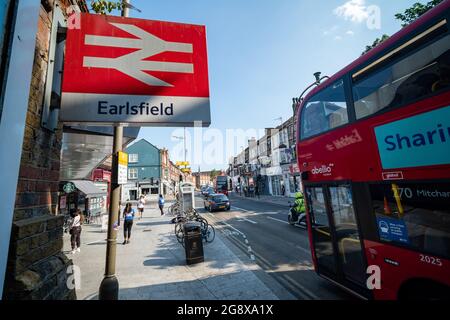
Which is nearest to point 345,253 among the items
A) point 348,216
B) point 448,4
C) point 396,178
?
point 348,216

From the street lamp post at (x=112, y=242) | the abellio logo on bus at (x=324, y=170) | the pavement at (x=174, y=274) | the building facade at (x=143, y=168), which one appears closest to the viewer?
the street lamp post at (x=112, y=242)

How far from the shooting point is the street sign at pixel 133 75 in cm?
232

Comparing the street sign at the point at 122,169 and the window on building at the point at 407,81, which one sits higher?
the window on building at the point at 407,81

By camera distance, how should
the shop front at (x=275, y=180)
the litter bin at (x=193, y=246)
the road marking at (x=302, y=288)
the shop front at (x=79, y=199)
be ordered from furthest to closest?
the shop front at (x=275, y=180)
the shop front at (x=79, y=199)
the litter bin at (x=193, y=246)
the road marking at (x=302, y=288)

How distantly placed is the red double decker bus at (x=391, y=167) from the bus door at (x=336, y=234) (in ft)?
0.07

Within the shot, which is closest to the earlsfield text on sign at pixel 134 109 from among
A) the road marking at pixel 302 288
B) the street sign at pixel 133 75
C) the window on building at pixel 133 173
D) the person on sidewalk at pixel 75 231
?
the street sign at pixel 133 75

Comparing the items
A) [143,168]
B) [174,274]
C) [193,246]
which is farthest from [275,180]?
[174,274]

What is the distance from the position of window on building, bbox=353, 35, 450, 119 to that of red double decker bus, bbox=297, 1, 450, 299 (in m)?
0.01

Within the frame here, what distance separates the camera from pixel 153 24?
8.79 ft

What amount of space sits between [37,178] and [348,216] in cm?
495

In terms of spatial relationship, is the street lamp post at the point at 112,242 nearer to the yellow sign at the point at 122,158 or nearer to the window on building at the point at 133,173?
the yellow sign at the point at 122,158

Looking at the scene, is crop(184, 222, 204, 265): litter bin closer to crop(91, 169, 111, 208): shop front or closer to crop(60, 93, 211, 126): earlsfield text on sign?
crop(60, 93, 211, 126): earlsfield text on sign

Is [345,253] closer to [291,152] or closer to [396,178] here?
[396,178]

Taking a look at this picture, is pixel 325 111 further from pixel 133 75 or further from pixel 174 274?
pixel 174 274
